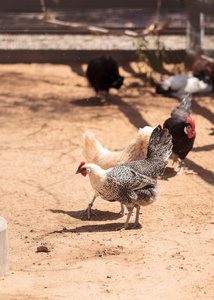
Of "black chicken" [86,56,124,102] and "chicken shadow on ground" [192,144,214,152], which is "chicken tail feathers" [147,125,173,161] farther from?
"black chicken" [86,56,124,102]

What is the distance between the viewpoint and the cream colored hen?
17.4ft

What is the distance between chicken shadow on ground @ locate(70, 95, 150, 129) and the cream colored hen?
2974mm

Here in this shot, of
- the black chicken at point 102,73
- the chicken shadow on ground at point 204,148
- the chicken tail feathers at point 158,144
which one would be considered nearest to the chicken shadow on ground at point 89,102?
the black chicken at point 102,73

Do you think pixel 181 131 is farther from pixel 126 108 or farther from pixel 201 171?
pixel 126 108

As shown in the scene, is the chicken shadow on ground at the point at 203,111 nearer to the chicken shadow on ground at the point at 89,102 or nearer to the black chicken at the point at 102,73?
the black chicken at the point at 102,73

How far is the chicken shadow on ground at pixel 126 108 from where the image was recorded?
8.60 m

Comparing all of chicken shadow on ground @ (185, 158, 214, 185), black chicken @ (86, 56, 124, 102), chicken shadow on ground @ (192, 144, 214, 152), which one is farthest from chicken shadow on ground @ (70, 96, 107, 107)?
chicken shadow on ground @ (185, 158, 214, 185)

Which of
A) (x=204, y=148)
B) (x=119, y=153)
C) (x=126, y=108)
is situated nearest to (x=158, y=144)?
(x=119, y=153)

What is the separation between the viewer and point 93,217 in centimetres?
530

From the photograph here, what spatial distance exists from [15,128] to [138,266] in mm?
5007

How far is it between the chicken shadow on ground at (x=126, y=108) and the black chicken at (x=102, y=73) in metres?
0.33

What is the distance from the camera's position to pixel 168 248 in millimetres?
4199

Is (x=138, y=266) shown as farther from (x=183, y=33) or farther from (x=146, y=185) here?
(x=183, y=33)

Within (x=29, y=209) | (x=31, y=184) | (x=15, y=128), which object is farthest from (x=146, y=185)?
(x=15, y=128)
